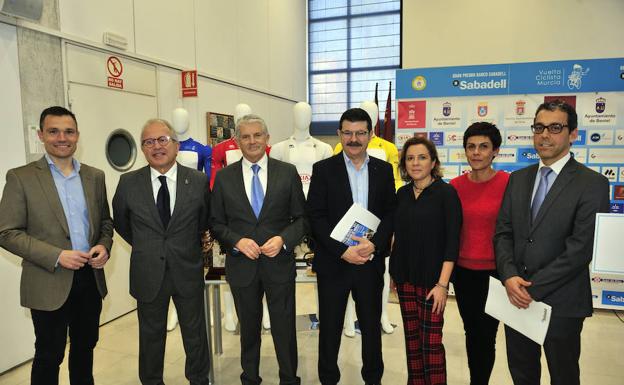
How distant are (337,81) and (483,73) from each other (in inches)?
182

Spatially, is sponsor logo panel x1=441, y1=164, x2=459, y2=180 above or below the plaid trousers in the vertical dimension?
above

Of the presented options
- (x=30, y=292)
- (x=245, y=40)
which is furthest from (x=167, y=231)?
(x=245, y=40)

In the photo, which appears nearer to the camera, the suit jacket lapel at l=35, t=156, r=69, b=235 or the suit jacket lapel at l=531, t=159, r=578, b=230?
the suit jacket lapel at l=531, t=159, r=578, b=230

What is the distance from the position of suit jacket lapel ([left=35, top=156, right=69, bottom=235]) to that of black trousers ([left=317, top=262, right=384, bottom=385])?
1347 mm

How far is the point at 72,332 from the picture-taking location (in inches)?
85.1

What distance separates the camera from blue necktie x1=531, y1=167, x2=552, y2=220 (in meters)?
1.81

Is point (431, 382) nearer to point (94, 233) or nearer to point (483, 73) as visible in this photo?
point (94, 233)

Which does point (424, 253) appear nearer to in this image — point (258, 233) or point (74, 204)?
point (258, 233)

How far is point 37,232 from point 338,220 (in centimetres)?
150

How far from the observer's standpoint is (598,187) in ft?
5.42

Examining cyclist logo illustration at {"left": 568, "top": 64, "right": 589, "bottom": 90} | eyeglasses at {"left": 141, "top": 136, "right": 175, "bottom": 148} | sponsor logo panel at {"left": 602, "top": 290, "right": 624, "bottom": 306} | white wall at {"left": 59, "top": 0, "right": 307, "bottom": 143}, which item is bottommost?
sponsor logo panel at {"left": 602, "top": 290, "right": 624, "bottom": 306}

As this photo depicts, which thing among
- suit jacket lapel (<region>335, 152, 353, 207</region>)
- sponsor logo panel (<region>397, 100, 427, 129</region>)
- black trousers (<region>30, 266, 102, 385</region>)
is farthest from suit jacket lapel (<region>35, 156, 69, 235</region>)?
sponsor logo panel (<region>397, 100, 427, 129</region>)

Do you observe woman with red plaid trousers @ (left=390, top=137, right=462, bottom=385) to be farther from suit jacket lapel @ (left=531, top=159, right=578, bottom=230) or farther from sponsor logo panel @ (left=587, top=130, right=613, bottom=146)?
sponsor logo panel @ (left=587, top=130, right=613, bottom=146)

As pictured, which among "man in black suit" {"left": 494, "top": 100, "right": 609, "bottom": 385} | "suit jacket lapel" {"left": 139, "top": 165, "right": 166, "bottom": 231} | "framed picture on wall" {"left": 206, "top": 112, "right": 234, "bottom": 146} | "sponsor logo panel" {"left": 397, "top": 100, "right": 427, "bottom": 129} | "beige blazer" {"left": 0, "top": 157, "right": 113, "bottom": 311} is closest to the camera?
"man in black suit" {"left": 494, "top": 100, "right": 609, "bottom": 385}
